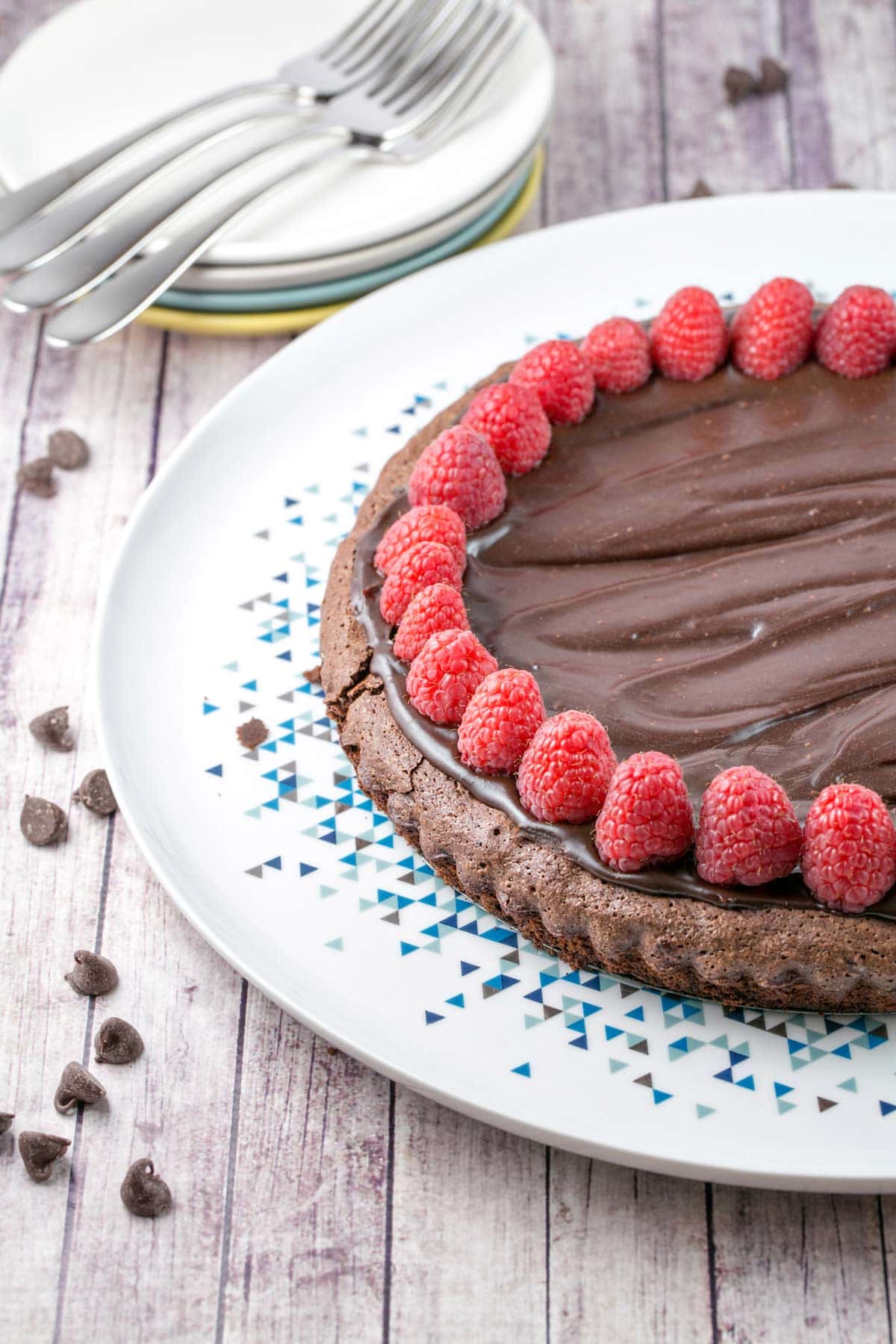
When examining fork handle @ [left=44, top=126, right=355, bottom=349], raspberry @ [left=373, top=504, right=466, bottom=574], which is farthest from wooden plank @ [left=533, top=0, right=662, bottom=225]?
raspberry @ [left=373, top=504, right=466, bottom=574]

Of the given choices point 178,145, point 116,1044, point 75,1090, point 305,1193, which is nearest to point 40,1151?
point 75,1090

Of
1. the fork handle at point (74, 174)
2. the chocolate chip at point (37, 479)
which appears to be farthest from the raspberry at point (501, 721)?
the fork handle at point (74, 174)

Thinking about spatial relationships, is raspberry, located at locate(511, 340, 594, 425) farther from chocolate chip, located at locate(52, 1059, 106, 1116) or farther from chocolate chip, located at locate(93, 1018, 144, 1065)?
chocolate chip, located at locate(52, 1059, 106, 1116)

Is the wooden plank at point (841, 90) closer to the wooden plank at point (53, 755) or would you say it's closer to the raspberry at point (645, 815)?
the wooden plank at point (53, 755)

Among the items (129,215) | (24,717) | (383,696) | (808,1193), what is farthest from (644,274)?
(808,1193)

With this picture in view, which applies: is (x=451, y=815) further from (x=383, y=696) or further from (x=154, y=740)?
(x=154, y=740)
